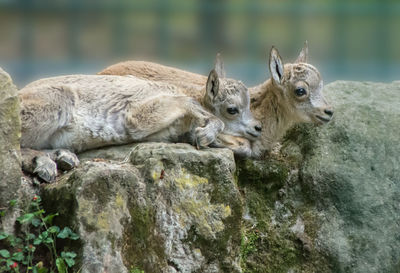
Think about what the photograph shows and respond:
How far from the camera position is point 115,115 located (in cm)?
1340

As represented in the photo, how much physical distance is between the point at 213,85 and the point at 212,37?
17.4 meters

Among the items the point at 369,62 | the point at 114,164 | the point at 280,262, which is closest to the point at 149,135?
the point at 114,164

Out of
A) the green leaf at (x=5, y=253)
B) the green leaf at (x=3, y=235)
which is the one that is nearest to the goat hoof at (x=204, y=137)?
the green leaf at (x=3, y=235)

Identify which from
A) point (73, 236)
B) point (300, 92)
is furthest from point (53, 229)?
point (300, 92)

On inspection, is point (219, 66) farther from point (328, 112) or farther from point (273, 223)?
point (273, 223)

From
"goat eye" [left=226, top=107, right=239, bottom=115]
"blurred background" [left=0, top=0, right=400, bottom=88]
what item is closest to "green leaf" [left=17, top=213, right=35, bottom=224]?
"goat eye" [left=226, top=107, right=239, bottom=115]

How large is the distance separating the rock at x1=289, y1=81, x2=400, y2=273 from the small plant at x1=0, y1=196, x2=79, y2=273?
3735 mm

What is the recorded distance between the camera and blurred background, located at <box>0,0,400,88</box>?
29547 mm

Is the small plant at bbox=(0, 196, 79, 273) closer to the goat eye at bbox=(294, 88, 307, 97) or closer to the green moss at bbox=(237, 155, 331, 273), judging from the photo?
the green moss at bbox=(237, 155, 331, 273)

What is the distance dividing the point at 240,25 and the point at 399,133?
686 inches

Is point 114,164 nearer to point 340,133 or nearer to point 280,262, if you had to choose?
point 280,262

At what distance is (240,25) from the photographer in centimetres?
3117

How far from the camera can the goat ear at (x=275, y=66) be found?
13984mm

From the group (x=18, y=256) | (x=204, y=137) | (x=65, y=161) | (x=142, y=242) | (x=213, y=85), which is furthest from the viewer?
(x=213, y=85)
